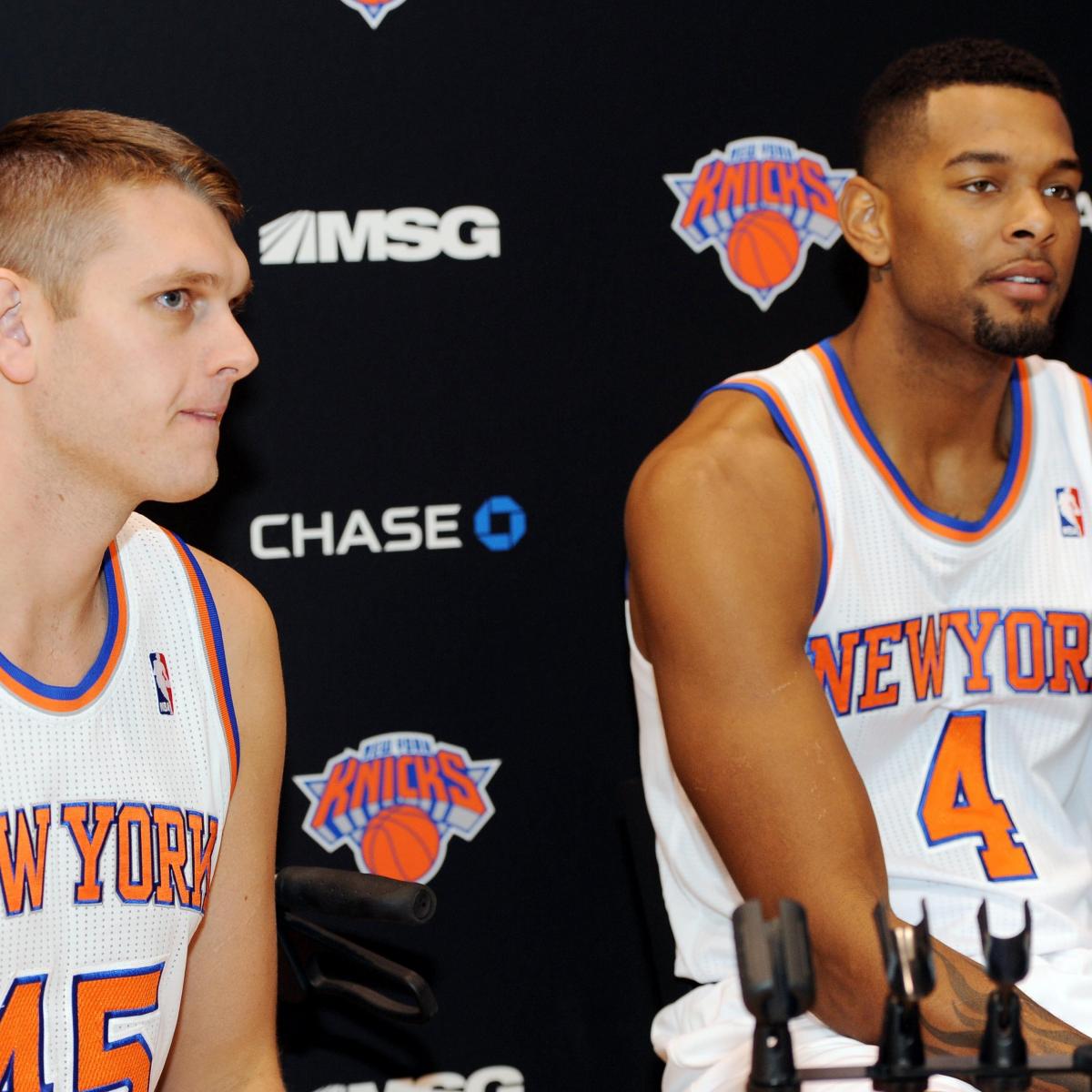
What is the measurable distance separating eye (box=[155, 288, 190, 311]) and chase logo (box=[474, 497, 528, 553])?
85 centimetres

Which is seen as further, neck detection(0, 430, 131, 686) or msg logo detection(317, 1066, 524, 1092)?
msg logo detection(317, 1066, 524, 1092)

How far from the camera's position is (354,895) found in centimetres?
163

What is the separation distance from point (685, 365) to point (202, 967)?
114 cm

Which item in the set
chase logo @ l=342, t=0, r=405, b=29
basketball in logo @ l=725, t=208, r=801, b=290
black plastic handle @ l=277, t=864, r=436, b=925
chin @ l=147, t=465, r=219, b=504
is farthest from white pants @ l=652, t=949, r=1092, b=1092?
chase logo @ l=342, t=0, r=405, b=29

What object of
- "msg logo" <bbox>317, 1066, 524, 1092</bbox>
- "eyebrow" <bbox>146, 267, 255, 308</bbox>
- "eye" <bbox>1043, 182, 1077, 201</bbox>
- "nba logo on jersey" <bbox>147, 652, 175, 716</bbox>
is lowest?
"msg logo" <bbox>317, 1066, 524, 1092</bbox>

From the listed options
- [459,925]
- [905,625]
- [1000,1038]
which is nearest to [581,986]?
[459,925]

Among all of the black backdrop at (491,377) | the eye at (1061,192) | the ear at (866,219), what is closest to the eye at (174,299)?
the black backdrop at (491,377)

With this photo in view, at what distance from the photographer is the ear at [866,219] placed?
212 cm

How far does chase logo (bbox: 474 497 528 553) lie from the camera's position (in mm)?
2285

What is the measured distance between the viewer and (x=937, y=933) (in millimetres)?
1865

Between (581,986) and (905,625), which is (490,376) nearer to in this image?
(905,625)

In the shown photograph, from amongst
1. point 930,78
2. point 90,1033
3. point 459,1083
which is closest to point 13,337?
point 90,1033

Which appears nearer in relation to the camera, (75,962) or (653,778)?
(75,962)

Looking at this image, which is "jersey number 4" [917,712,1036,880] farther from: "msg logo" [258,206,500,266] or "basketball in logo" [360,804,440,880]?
"msg logo" [258,206,500,266]
